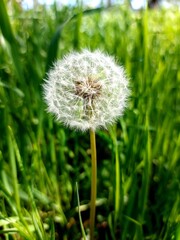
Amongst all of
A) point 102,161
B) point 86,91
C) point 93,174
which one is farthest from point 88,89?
point 102,161

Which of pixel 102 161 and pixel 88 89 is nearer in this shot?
pixel 88 89

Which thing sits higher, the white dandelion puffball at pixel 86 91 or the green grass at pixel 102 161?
the white dandelion puffball at pixel 86 91

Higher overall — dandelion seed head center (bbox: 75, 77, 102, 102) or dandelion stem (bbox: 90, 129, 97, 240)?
dandelion seed head center (bbox: 75, 77, 102, 102)

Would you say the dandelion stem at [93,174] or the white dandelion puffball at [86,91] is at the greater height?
the white dandelion puffball at [86,91]

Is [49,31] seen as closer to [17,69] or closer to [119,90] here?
[17,69]

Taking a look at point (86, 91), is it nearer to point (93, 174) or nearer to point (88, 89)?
point (88, 89)

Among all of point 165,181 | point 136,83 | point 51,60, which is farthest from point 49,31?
point 165,181

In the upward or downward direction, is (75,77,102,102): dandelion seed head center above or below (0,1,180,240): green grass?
above

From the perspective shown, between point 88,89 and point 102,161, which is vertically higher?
point 88,89

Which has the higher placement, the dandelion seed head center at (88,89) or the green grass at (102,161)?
the dandelion seed head center at (88,89)
